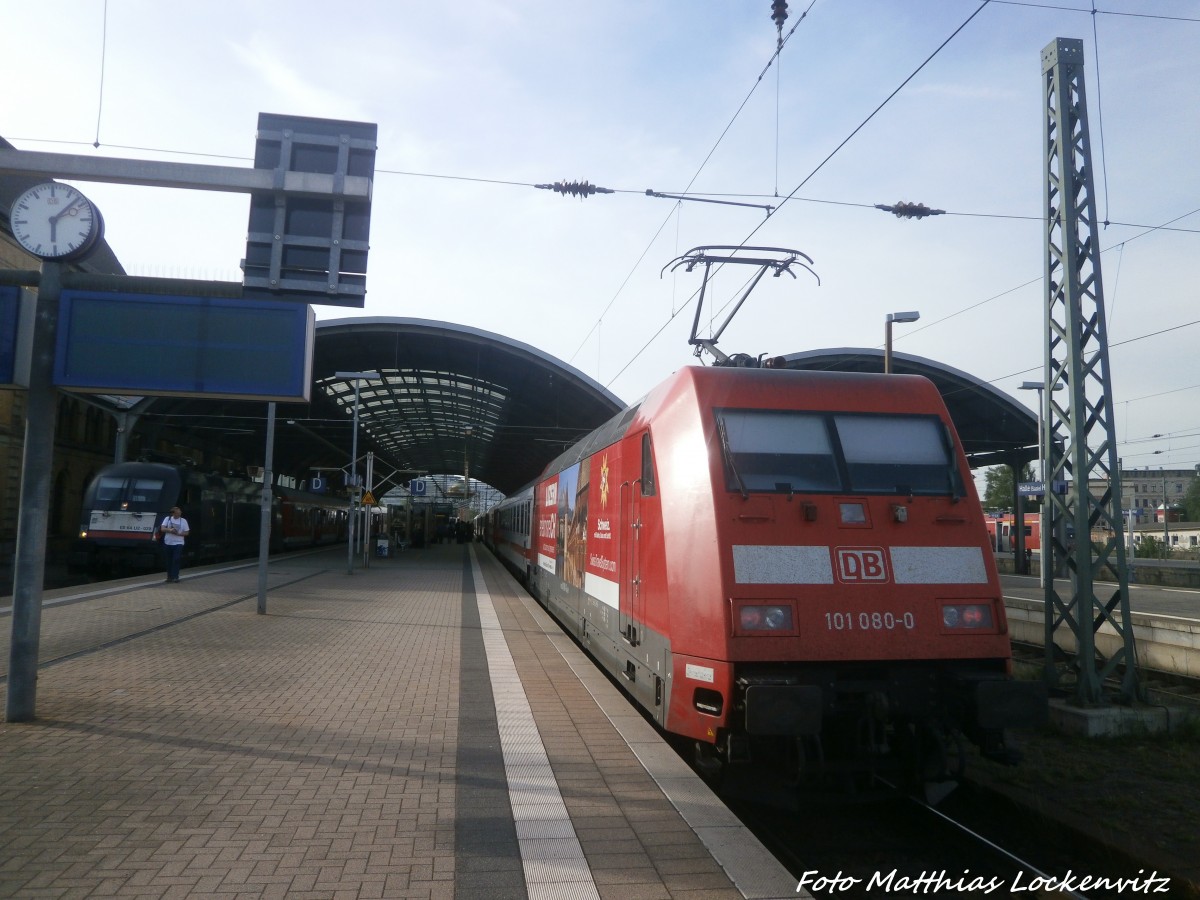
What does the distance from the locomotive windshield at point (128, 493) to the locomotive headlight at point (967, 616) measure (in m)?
22.4

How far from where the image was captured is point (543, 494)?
17406mm

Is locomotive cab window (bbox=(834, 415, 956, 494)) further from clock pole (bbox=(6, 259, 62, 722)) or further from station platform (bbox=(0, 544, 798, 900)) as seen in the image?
clock pole (bbox=(6, 259, 62, 722))

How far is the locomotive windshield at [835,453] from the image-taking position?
6438 millimetres

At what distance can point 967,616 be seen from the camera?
20.0ft

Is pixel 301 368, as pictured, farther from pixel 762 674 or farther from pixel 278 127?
pixel 762 674

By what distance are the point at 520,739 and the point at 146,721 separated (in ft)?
9.54

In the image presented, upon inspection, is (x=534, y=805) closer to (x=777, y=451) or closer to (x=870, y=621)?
(x=870, y=621)

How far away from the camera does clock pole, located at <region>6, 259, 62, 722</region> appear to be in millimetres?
7230

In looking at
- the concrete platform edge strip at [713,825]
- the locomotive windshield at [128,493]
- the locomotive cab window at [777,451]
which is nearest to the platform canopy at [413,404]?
the locomotive windshield at [128,493]

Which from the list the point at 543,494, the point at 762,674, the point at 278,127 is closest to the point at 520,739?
the point at 762,674

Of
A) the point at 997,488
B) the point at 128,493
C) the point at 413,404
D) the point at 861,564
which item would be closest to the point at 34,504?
the point at 861,564

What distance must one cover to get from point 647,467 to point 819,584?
6.32 feet

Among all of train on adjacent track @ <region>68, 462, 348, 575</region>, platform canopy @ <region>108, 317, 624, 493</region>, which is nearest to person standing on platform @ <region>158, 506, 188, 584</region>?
train on adjacent track @ <region>68, 462, 348, 575</region>

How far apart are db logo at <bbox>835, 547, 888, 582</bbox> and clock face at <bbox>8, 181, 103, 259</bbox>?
6262 mm
